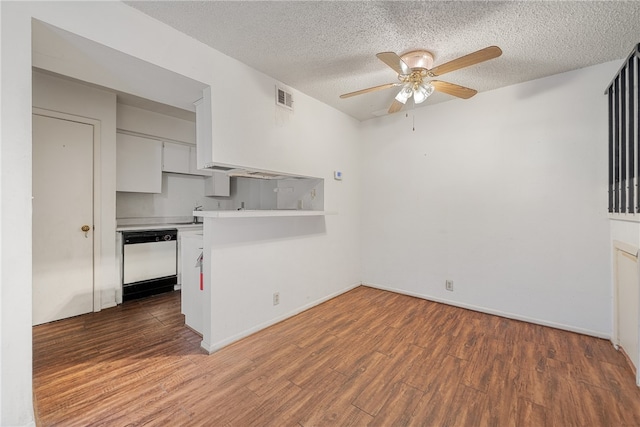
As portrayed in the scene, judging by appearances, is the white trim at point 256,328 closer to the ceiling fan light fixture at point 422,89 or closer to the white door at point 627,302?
the ceiling fan light fixture at point 422,89

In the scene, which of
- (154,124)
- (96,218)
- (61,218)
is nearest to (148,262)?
(96,218)

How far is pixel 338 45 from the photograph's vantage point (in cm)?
225

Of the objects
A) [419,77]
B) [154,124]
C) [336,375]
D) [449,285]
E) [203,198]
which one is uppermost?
[154,124]

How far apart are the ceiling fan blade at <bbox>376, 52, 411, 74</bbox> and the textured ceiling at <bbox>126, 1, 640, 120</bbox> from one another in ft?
0.88

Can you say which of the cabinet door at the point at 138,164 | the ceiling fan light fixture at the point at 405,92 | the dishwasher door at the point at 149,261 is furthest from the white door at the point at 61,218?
the ceiling fan light fixture at the point at 405,92

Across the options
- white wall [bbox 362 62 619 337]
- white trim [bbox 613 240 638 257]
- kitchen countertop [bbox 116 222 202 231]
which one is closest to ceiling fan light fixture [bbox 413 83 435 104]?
white wall [bbox 362 62 619 337]

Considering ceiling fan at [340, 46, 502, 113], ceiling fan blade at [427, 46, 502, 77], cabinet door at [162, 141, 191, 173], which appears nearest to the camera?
ceiling fan blade at [427, 46, 502, 77]

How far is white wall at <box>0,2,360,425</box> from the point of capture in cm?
139

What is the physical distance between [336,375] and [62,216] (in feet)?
11.3

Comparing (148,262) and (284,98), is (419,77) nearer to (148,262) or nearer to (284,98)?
(284,98)

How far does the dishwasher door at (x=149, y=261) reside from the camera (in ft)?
11.7

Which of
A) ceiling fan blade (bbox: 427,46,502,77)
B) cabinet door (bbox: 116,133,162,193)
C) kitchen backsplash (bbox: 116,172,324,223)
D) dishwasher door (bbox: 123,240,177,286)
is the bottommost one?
dishwasher door (bbox: 123,240,177,286)

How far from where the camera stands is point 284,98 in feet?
9.59

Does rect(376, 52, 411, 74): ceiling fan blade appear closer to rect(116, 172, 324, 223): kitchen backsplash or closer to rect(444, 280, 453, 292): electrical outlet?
rect(116, 172, 324, 223): kitchen backsplash
